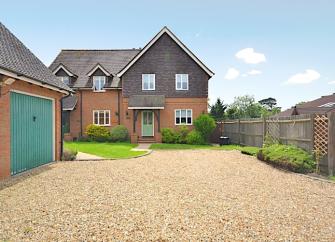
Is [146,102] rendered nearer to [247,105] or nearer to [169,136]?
[169,136]

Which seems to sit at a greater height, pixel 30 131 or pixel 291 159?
pixel 30 131

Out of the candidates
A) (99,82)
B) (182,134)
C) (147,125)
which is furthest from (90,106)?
(182,134)

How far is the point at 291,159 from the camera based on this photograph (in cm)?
1050

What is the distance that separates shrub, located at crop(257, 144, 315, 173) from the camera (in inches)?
403

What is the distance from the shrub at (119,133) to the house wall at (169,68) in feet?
14.1

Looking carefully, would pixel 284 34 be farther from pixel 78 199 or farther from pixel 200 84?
pixel 78 199

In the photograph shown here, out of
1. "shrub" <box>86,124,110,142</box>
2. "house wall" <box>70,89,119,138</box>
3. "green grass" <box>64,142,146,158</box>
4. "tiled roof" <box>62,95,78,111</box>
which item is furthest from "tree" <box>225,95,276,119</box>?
"green grass" <box>64,142,146,158</box>

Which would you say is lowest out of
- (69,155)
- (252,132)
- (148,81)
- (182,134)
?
(69,155)

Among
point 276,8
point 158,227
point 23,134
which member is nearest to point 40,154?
point 23,134

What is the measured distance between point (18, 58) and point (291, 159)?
11436 mm

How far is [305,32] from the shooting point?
15219 mm

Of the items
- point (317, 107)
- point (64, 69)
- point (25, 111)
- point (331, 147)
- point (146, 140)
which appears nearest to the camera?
point (331, 147)

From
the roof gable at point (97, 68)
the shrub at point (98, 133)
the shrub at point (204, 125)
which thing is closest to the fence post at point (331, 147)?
the shrub at point (204, 125)

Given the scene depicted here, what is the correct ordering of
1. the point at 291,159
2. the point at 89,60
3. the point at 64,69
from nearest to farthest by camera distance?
1. the point at 291,159
2. the point at 64,69
3. the point at 89,60
